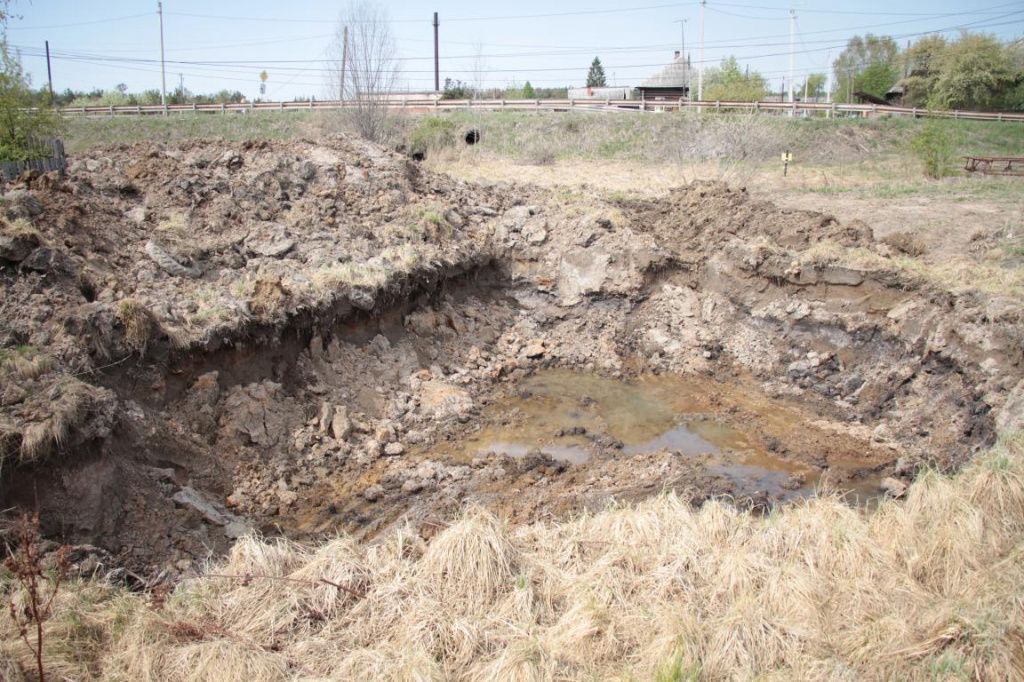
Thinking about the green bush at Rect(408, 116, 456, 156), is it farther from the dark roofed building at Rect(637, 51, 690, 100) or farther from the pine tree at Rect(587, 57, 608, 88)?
the pine tree at Rect(587, 57, 608, 88)

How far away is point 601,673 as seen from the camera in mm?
4496

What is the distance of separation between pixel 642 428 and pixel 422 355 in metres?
4.10

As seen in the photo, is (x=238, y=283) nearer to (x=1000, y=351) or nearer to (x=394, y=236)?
(x=394, y=236)

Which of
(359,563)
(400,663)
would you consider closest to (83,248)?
(359,563)

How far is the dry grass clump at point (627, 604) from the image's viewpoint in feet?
14.5

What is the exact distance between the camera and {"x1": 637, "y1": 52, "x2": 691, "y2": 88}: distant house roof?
45.5 m

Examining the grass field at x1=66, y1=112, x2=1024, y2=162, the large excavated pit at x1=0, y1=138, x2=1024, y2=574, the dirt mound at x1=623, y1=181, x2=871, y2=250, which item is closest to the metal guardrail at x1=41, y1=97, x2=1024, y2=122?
the grass field at x1=66, y1=112, x2=1024, y2=162

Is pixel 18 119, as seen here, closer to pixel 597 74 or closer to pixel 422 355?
pixel 422 355

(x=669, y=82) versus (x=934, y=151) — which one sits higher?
(x=669, y=82)

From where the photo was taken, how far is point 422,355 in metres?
12.2

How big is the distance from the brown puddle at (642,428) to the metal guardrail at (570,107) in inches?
883

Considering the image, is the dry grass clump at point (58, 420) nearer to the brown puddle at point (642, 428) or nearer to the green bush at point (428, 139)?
the brown puddle at point (642, 428)

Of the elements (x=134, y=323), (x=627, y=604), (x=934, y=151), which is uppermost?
(x=934, y=151)

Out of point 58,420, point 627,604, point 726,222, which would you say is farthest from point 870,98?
point 58,420
